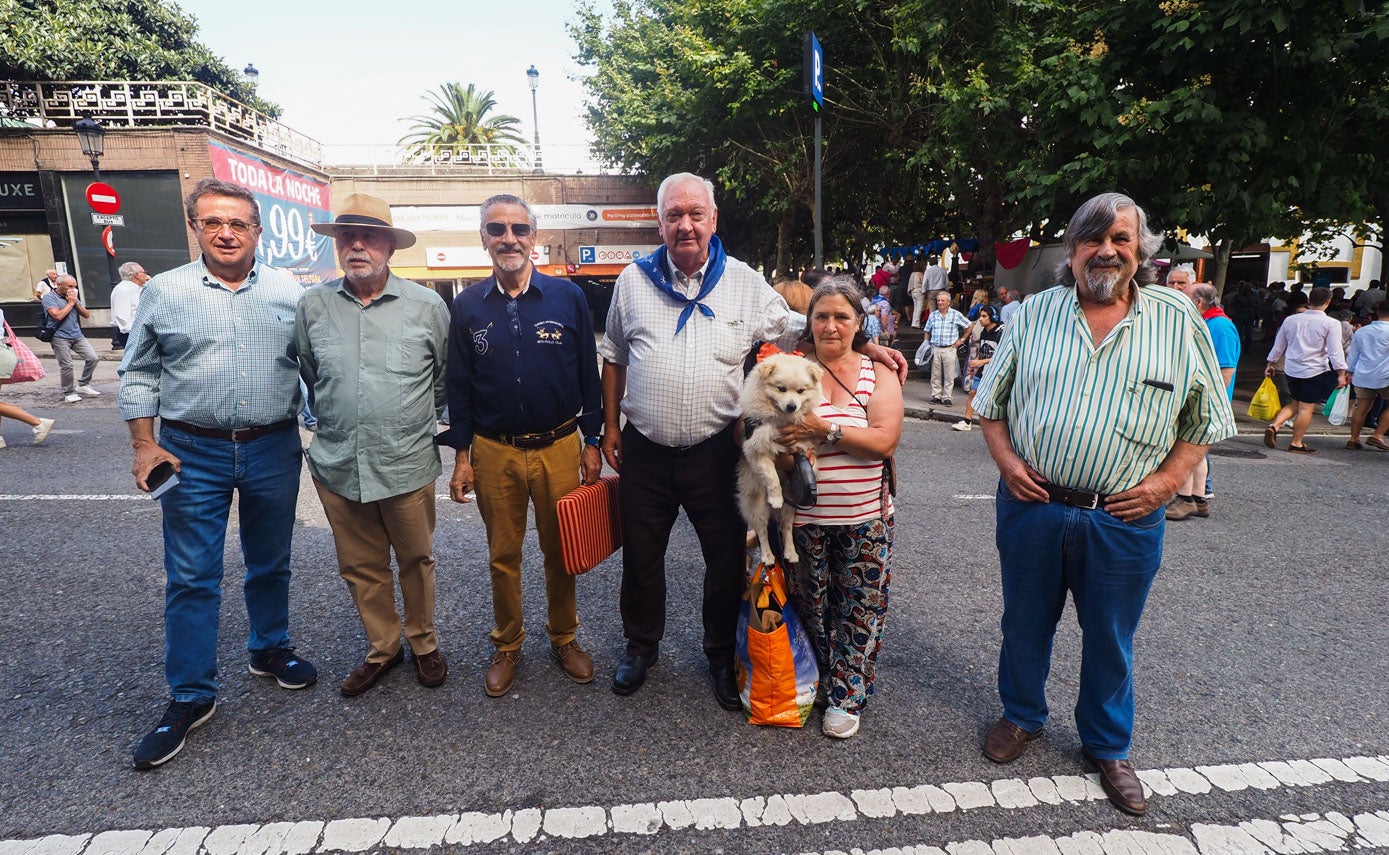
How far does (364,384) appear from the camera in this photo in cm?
307

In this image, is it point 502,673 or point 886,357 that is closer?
point 886,357

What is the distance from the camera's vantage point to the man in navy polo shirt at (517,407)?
10.3ft

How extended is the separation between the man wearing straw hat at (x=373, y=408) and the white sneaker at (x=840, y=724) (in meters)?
1.82

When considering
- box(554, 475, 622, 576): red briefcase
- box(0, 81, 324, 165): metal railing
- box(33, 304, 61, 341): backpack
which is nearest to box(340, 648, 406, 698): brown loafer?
box(554, 475, 622, 576): red briefcase

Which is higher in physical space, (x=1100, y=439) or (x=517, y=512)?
(x=1100, y=439)

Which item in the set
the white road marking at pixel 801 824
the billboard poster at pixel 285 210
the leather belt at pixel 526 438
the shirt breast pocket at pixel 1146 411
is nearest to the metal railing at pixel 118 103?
the billboard poster at pixel 285 210

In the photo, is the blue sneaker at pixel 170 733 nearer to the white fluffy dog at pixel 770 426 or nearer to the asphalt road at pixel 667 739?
the asphalt road at pixel 667 739

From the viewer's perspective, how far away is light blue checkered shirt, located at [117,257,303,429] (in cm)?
291

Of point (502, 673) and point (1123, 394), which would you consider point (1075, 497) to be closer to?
point (1123, 394)

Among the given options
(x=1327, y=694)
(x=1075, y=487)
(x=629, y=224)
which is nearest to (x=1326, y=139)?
(x=1327, y=694)

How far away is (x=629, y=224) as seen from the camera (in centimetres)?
2959

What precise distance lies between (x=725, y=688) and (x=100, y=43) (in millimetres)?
27895

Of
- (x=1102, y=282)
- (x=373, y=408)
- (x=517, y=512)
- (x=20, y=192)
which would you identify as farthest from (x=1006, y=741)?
(x=20, y=192)

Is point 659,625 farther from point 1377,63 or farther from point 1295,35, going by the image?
point 1377,63
